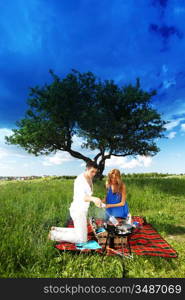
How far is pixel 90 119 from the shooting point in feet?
57.4

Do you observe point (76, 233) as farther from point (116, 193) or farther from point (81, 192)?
point (116, 193)

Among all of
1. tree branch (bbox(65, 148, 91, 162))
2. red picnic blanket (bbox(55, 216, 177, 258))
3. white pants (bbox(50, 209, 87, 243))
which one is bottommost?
red picnic blanket (bbox(55, 216, 177, 258))

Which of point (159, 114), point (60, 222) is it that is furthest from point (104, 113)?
point (60, 222)

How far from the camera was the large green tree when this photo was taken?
1817 centimetres

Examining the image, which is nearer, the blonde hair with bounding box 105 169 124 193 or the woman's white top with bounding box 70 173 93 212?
the woman's white top with bounding box 70 173 93 212

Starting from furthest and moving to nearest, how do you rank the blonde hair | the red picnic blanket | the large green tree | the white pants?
the large green tree < the blonde hair < the white pants < the red picnic blanket

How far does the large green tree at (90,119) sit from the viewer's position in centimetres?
1817

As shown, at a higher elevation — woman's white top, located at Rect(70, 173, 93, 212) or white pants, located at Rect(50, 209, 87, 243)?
woman's white top, located at Rect(70, 173, 93, 212)

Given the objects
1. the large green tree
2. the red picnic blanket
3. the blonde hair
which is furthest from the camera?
the large green tree

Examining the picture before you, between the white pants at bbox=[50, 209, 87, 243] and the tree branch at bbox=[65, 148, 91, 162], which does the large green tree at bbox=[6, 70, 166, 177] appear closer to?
the tree branch at bbox=[65, 148, 91, 162]

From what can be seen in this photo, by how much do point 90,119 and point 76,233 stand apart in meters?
13.1

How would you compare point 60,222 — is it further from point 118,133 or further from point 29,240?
point 118,133

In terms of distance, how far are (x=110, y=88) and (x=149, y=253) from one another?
16.8 meters

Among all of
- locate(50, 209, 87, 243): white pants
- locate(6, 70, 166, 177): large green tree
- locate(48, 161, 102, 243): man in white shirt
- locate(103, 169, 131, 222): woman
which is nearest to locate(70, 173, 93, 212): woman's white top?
locate(48, 161, 102, 243): man in white shirt
